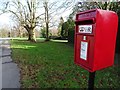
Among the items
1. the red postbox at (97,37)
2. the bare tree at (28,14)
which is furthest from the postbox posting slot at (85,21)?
the bare tree at (28,14)

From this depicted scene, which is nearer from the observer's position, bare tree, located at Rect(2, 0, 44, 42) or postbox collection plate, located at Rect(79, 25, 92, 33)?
postbox collection plate, located at Rect(79, 25, 92, 33)

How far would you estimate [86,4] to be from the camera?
1766cm

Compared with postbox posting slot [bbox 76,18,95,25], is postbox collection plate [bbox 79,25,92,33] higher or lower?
lower

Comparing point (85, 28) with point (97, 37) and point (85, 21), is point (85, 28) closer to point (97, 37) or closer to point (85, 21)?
point (85, 21)

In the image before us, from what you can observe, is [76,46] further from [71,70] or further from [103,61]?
[71,70]

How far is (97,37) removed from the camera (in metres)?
2.50

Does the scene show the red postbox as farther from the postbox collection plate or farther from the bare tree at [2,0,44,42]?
the bare tree at [2,0,44,42]

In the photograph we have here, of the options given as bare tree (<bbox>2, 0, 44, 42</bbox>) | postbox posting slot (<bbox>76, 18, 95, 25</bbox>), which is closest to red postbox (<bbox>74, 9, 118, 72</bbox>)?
postbox posting slot (<bbox>76, 18, 95, 25</bbox>)

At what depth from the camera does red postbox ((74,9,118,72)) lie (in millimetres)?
2496

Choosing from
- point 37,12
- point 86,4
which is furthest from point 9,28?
point 86,4

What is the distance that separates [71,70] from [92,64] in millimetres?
3910

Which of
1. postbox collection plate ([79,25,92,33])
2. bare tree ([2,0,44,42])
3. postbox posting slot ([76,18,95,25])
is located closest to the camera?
postbox posting slot ([76,18,95,25])

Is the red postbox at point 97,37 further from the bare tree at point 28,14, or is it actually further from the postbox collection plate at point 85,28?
the bare tree at point 28,14

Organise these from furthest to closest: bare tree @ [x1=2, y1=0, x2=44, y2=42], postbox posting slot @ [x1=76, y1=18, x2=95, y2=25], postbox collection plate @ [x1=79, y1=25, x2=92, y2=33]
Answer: bare tree @ [x1=2, y1=0, x2=44, y2=42] < postbox collection plate @ [x1=79, y1=25, x2=92, y2=33] < postbox posting slot @ [x1=76, y1=18, x2=95, y2=25]
